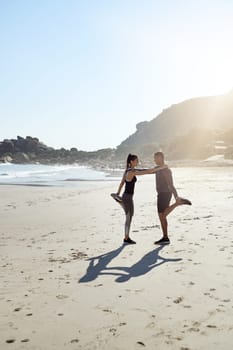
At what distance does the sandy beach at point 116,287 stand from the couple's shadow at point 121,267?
0.05 feet

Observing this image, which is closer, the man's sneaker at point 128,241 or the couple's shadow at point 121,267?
the couple's shadow at point 121,267

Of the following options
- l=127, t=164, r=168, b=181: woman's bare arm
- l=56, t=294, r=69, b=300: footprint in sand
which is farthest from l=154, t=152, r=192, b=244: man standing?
l=56, t=294, r=69, b=300: footprint in sand

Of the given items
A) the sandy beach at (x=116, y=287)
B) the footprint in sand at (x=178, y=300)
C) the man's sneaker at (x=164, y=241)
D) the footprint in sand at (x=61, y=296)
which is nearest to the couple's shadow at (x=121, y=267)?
the sandy beach at (x=116, y=287)

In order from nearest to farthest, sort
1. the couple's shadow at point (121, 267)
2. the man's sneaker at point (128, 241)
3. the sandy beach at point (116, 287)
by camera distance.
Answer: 1. the sandy beach at point (116, 287)
2. the couple's shadow at point (121, 267)
3. the man's sneaker at point (128, 241)

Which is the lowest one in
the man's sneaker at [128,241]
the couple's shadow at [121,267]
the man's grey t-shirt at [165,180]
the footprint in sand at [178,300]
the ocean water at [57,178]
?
the couple's shadow at [121,267]

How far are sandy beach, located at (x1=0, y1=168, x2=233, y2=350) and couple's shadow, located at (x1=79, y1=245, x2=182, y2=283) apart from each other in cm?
2

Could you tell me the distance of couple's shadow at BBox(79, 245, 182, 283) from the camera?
5898mm

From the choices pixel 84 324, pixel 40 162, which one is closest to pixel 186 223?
pixel 84 324

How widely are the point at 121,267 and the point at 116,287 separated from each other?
3.42ft

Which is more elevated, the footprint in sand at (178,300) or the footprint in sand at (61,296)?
the footprint in sand at (61,296)

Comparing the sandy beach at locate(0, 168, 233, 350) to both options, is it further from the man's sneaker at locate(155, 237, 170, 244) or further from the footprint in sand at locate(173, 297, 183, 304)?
the man's sneaker at locate(155, 237, 170, 244)

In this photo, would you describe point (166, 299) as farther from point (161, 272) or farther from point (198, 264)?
point (198, 264)

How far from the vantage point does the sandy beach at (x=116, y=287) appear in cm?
385

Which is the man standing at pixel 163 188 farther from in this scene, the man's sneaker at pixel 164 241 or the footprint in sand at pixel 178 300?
the footprint in sand at pixel 178 300
